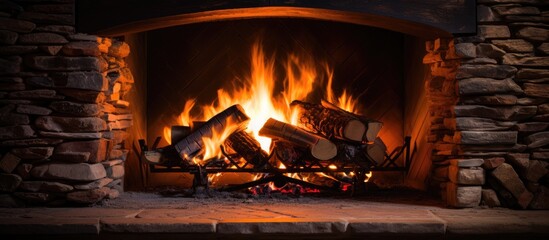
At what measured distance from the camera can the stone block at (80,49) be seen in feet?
12.5

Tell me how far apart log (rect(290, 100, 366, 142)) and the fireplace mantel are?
0.77 metres

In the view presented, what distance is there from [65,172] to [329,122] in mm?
1800

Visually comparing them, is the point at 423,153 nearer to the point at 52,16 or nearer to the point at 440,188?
the point at 440,188

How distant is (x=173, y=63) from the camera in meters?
5.03

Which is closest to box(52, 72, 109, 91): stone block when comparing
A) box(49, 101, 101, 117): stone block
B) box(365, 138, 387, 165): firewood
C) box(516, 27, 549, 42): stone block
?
box(49, 101, 101, 117): stone block

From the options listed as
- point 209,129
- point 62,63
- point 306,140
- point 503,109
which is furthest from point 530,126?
point 62,63

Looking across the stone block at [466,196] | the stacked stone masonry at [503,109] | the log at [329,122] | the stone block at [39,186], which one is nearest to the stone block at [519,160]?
the stacked stone masonry at [503,109]

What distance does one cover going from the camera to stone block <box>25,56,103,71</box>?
3.79m

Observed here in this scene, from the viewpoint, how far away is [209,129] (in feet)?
14.5

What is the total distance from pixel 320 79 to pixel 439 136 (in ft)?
3.86

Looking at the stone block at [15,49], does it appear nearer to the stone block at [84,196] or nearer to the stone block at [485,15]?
the stone block at [84,196]

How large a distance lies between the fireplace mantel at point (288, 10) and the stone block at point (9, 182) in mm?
986

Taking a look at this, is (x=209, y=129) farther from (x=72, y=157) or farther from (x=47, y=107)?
(x=47, y=107)

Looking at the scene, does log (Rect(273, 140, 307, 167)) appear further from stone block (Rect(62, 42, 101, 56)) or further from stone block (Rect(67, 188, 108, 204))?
stone block (Rect(62, 42, 101, 56))
